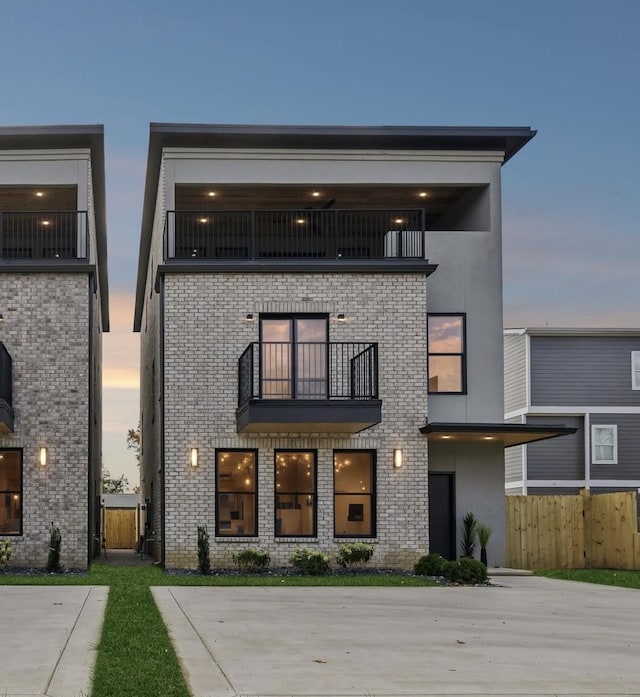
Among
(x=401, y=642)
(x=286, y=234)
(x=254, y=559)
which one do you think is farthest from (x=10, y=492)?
(x=401, y=642)

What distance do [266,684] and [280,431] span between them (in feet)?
45.5

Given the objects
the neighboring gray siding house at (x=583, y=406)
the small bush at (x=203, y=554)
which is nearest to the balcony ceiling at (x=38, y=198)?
the small bush at (x=203, y=554)

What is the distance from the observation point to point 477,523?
24078 mm

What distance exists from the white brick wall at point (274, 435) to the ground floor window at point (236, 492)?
19cm

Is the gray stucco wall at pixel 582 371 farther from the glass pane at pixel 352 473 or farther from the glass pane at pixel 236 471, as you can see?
the glass pane at pixel 236 471

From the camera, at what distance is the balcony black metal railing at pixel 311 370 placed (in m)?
22.3

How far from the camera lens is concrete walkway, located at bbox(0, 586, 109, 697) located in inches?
342

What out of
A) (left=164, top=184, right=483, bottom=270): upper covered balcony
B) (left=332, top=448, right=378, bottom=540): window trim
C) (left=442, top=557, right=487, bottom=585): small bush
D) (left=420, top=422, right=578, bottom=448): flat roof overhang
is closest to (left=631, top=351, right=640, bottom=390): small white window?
(left=164, top=184, right=483, bottom=270): upper covered balcony

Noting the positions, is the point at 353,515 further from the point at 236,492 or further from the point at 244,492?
the point at 236,492

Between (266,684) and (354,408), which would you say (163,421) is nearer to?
(354,408)

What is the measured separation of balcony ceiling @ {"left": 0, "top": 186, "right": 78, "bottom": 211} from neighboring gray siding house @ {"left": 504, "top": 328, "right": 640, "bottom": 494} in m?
15.6

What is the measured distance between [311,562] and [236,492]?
7.50 ft

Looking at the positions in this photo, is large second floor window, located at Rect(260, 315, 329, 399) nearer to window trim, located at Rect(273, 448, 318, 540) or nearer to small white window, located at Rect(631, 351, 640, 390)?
window trim, located at Rect(273, 448, 318, 540)

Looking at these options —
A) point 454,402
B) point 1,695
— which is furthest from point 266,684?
point 454,402
